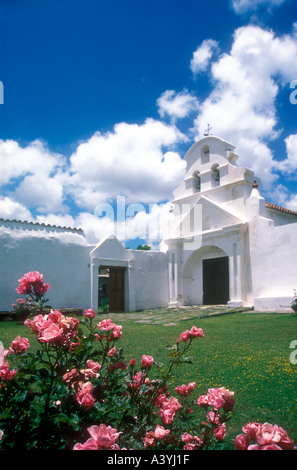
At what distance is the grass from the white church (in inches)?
195

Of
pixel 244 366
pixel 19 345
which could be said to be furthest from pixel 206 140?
pixel 19 345

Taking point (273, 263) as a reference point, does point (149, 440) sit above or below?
below

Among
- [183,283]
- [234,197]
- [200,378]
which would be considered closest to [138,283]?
[183,283]

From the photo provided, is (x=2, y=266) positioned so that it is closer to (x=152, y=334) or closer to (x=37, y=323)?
(x=152, y=334)

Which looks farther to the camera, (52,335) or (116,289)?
(116,289)

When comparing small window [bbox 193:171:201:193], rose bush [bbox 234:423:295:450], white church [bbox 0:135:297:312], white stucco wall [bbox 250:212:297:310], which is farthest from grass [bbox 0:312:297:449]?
small window [bbox 193:171:201:193]

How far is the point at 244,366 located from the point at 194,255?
12.0 m

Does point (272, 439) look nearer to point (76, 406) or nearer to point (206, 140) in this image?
point (76, 406)

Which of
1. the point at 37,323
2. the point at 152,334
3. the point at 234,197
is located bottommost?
the point at 152,334

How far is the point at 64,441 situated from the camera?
169cm

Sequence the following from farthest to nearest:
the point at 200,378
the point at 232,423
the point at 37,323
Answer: the point at 200,378, the point at 232,423, the point at 37,323

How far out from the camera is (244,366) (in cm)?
457

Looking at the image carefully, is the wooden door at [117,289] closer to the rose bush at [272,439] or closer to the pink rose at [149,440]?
the pink rose at [149,440]
